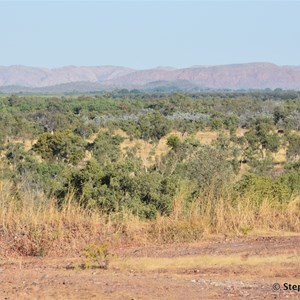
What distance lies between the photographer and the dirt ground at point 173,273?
21.0 feet

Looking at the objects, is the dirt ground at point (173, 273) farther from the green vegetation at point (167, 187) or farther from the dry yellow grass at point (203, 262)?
the green vegetation at point (167, 187)

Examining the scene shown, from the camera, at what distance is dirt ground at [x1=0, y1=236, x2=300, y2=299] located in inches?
253

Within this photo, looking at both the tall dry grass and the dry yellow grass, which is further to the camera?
the tall dry grass

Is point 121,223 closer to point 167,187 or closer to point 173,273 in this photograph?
point 167,187

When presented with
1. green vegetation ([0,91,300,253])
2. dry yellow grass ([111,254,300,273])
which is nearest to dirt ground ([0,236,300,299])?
dry yellow grass ([111,254,300,273])

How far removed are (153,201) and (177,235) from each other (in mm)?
1927

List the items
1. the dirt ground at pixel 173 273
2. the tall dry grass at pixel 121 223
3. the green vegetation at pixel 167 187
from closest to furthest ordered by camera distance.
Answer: the dirt ground at pixel 173 273 < the tall dry grass at pixel 121 223 < the green vegetation at pixel 167 187

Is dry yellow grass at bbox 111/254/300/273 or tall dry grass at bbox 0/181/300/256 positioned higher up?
tall dry grass at bbox 0/181/300/256

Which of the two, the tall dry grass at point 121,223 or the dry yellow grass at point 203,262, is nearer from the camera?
the dry yellow grass at point 203,262

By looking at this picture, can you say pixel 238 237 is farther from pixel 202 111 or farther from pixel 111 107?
pixel 111 107

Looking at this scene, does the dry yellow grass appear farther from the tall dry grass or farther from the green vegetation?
the green vegetation

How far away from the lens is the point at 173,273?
744cm

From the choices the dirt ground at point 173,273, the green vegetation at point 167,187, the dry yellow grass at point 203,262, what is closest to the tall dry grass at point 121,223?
the green vegetation at point 167,187

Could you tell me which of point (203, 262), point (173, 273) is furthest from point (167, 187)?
point (173, 273)
